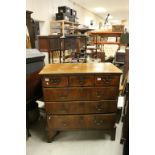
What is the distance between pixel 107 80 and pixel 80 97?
12.9 inches

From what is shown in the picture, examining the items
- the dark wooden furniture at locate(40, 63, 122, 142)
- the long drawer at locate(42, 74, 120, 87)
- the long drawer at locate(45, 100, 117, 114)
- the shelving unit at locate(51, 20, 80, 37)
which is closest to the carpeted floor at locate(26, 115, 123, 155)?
the dark wooden furniture at locate(40, 63, 122, 142)

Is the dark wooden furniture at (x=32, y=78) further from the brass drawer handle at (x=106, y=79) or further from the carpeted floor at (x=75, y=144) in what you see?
the brass drawer handle at (x=106, y=79)

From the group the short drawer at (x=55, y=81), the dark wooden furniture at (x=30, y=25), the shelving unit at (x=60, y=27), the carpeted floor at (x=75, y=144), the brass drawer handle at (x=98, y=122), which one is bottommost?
the carpeted floor at (x=75, y=144)

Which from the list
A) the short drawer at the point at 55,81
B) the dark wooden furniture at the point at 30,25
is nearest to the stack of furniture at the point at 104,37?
the dark wooden furniture at the point at 30,25

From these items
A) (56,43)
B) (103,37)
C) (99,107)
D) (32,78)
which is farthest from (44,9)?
(99,107)

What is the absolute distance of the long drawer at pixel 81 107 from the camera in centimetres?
221

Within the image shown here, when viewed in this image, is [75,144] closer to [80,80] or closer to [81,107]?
[81,107]
